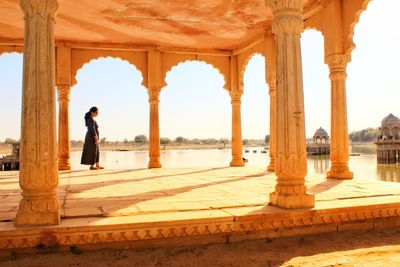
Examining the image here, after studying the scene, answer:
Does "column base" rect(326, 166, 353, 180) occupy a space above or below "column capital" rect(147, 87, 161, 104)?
below

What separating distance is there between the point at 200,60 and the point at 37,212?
903 cm

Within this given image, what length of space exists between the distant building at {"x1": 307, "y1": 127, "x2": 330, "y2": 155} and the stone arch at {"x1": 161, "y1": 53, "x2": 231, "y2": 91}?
57.5 metres

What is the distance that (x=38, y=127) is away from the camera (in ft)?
12.4

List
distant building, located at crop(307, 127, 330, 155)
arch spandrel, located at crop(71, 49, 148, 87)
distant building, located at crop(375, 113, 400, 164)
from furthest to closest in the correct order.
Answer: distant building, located at crop(307, 127, 330, 155) < distant building, located at crop(375, 113, 400, 164) < arch spandrel, located at crop(71, 49, 148, 87)

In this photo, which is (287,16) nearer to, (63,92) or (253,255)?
(253,255)

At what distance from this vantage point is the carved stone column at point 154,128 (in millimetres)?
11484

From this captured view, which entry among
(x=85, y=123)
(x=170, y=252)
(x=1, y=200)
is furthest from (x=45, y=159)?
(x=85, y=123)

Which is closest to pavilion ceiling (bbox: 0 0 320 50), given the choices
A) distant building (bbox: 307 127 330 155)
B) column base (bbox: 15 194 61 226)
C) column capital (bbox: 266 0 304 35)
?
column capital (bbox: 266 0 304 35)

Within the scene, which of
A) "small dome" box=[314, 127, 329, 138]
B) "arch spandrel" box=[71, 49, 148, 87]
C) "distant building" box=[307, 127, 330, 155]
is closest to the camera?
"arch spandrel" box=[71, 49, 148, 87]

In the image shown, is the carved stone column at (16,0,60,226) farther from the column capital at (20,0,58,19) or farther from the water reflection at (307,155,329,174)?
the water reflection at (307,155,329,174)

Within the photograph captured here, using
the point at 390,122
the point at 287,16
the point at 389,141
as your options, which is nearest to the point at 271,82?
the point at 287,16

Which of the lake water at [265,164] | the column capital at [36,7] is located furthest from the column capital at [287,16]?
the lake water at [265,164]

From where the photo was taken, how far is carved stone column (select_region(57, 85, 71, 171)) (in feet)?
35.2

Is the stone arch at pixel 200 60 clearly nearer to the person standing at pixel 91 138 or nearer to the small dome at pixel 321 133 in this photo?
the person standing at pixel 91 138
